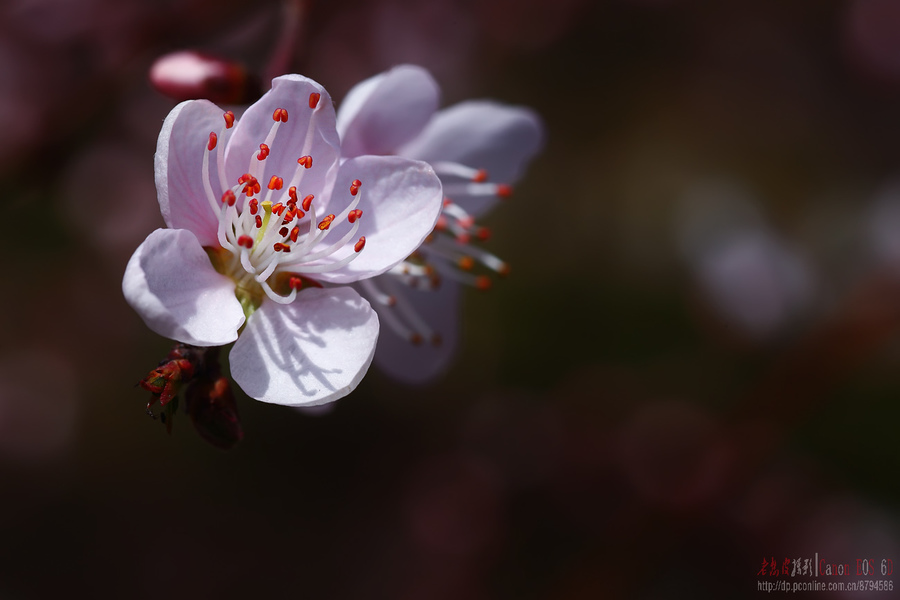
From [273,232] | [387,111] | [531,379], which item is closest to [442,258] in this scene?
[387,111]

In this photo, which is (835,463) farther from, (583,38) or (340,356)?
(340,356)

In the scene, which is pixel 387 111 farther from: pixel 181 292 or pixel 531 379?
pixel 531 379

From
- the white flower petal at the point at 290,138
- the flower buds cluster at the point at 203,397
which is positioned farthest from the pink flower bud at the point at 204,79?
the flower buds cluster at the point at 203,397

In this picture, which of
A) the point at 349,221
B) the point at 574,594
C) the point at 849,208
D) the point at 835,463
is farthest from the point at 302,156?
the point at 849,208

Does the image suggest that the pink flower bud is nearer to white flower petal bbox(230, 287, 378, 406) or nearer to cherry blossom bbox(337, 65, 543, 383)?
cherry blossom bbox(337, 65, 543, 383)

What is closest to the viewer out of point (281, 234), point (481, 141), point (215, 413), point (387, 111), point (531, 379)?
point (215, 413)
